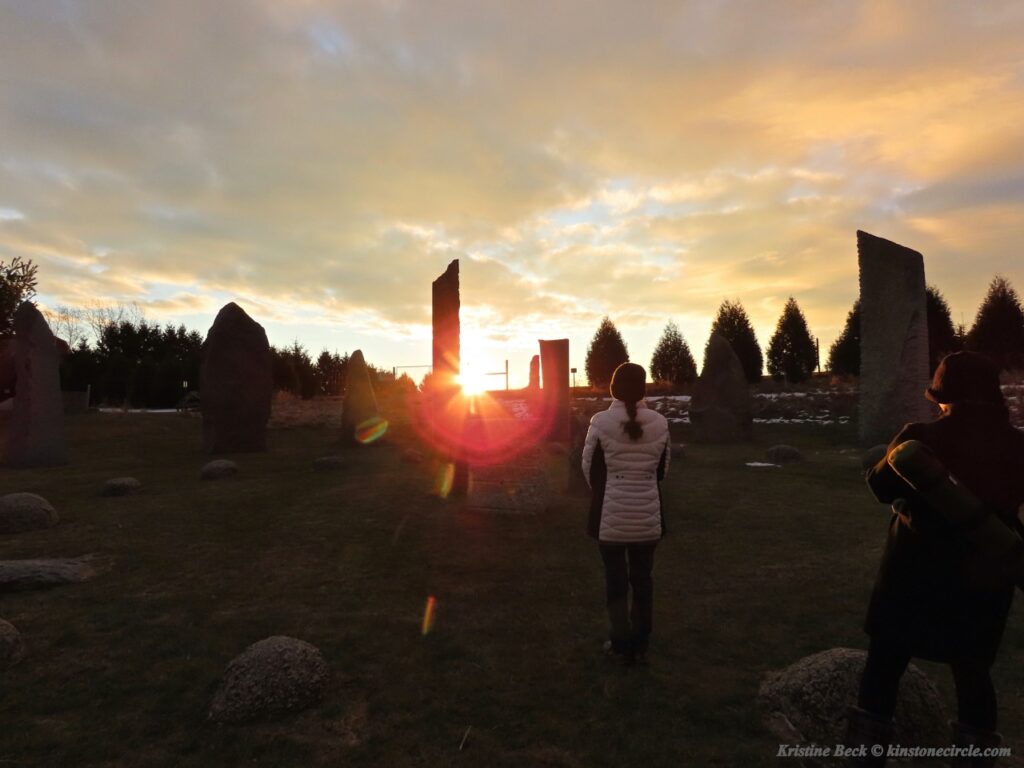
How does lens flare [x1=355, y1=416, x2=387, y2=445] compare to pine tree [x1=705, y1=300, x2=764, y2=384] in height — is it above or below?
below

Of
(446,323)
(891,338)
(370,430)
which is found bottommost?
(370,430)

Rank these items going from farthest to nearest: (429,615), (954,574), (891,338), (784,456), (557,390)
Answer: (557,390)
(891,338)
(784,456)
(429,615)
(954,574)

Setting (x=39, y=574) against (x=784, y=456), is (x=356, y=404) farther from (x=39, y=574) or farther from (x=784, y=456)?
(x=39, y=574)

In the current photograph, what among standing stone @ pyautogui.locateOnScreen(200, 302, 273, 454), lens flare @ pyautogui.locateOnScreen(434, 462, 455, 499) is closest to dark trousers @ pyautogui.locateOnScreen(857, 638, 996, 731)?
lens flare @ pyautogui.locateOnScreen(434, 462, 455, 499)

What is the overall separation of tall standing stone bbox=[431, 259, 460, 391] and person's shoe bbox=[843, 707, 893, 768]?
826cm

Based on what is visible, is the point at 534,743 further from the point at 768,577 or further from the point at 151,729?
the point at 768,577

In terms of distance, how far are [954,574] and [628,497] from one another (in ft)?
5.71

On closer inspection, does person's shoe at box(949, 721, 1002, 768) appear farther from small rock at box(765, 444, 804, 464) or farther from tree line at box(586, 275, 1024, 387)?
tree line at box(586, 275, 1024, 387)

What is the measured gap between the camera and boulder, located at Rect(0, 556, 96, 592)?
5.19 meters

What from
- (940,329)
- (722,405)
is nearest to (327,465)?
(722,405)

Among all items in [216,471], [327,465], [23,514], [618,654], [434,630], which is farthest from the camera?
[327,465]

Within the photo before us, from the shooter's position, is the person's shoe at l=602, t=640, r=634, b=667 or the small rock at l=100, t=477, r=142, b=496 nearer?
the person's shoe at l=602, t=640, r=634, b=667

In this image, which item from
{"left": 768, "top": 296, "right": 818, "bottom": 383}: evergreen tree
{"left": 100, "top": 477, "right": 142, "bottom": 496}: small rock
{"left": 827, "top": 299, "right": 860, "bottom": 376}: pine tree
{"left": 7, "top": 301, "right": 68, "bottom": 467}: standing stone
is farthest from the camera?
{"left": 768, "top": 296, "right": 818, "bottom": 383}: evergreen tree

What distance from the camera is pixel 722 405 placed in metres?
16.7
